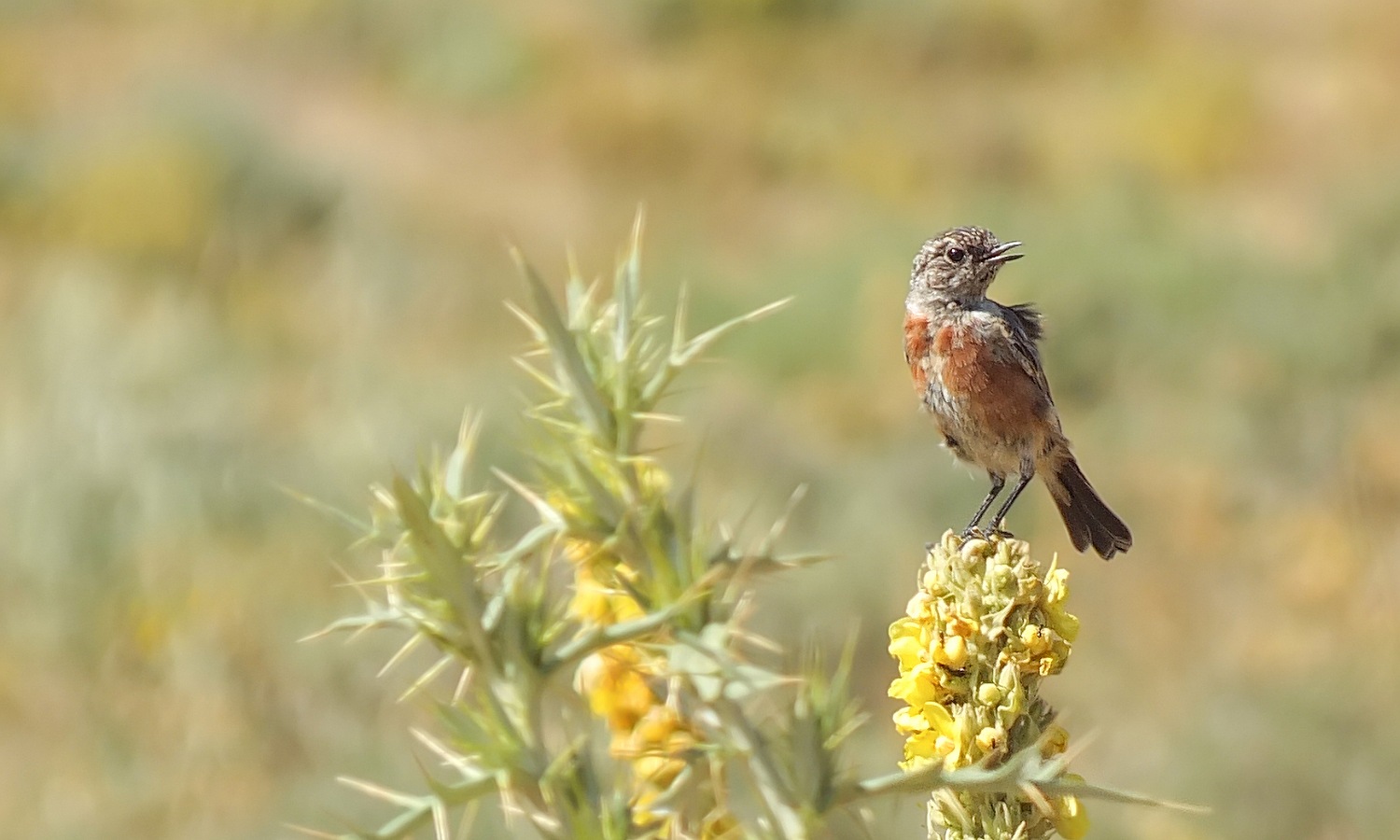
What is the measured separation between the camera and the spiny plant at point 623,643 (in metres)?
1.51

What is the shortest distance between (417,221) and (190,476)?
381 inches

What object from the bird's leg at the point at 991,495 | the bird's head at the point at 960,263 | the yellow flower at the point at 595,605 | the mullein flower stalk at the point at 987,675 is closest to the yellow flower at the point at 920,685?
the mullein flower stalk at the point at 987,675

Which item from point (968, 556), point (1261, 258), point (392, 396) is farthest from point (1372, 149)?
point (968, 556)

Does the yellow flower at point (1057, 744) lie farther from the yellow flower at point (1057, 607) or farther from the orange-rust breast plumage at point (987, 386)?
the orange-rust breast plumage at point (987, 386)

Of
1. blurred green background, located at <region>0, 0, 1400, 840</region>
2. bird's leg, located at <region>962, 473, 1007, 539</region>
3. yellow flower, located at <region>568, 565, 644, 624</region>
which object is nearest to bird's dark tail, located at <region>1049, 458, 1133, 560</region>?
bird's leg, located at <region>962, 473, 1007, 539</region>

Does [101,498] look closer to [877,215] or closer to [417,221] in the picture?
[417,221]

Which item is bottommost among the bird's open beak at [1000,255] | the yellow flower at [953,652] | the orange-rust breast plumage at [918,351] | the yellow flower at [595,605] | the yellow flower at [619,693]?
the yellow flower at [619,693]

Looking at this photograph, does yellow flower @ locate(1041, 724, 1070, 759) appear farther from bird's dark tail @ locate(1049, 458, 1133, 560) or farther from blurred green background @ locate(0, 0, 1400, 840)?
bird's dark tail @ locate(1049, 458, 1133, 560)

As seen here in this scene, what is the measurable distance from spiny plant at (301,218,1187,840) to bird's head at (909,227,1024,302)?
5.72 feet

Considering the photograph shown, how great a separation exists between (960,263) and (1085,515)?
0.69 metres

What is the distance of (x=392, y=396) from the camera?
10180mm

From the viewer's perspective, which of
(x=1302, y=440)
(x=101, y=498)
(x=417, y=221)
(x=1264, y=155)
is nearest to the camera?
(x=101, y=498)

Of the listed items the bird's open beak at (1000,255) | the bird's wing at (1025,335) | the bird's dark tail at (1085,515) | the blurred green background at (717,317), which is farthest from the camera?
the blurred green background at (717,317)

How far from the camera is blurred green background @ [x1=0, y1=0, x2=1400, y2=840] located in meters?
6.54
